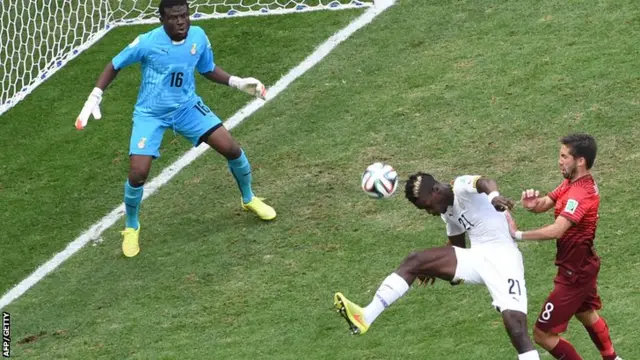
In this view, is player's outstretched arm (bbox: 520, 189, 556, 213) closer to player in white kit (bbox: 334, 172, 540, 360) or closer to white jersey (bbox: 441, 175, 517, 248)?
player in white kit (bbox: 334, 172, 540, 360)

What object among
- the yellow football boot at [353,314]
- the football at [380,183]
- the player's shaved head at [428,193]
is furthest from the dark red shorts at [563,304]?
the football at [380,183]

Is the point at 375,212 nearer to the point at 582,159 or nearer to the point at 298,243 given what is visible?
the point at 298,243

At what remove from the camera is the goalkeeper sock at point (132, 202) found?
37.6 feet

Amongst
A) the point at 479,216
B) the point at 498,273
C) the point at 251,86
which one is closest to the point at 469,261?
the point at 498,273

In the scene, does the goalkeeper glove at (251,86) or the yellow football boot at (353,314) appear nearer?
the yellow football boot at (353,314)

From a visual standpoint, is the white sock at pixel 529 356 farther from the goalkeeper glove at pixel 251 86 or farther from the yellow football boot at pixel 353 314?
the goalkeeper glove at pixel 251 86

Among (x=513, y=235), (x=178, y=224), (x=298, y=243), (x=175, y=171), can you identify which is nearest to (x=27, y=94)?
(x=175, y=171)

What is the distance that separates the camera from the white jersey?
344 inches

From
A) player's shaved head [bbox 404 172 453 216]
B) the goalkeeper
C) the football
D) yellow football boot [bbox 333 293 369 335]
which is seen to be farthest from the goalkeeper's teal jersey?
yellow football boot [bbox 333 293 369 335]

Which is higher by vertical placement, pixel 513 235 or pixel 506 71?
pixel 513 235

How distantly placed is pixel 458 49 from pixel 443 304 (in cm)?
489

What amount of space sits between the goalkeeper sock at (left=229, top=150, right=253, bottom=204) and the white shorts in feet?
11.5

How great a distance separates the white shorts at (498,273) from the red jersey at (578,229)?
298mm

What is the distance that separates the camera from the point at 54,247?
12.2 m
